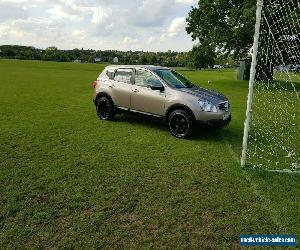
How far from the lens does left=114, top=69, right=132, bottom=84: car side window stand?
10539mm

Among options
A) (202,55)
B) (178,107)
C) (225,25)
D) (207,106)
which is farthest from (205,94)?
(202,55)

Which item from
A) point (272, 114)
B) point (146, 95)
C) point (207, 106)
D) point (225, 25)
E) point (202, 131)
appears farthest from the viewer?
point (225, 25)

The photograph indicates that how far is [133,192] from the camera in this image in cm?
589

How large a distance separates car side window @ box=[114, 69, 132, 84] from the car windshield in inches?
37.7

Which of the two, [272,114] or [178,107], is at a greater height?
[178,107]

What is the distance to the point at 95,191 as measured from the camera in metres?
5.89

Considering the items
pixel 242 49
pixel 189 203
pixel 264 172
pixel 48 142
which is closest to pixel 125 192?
pixel 189 203

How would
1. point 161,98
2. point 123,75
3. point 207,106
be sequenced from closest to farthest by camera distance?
1. point 207,106
2. point 161,98
3. point 123,75

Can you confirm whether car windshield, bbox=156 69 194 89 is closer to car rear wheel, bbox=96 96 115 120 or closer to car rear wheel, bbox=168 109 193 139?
car rear wheel, bbox=168 109 193 139

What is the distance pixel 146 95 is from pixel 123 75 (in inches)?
50.2

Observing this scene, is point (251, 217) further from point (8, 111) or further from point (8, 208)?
point (8, 111)

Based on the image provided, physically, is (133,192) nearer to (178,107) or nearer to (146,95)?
(178,107)

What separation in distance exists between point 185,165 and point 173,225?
8.45ft

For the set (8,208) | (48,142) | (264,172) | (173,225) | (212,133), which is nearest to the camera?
(173,225)
